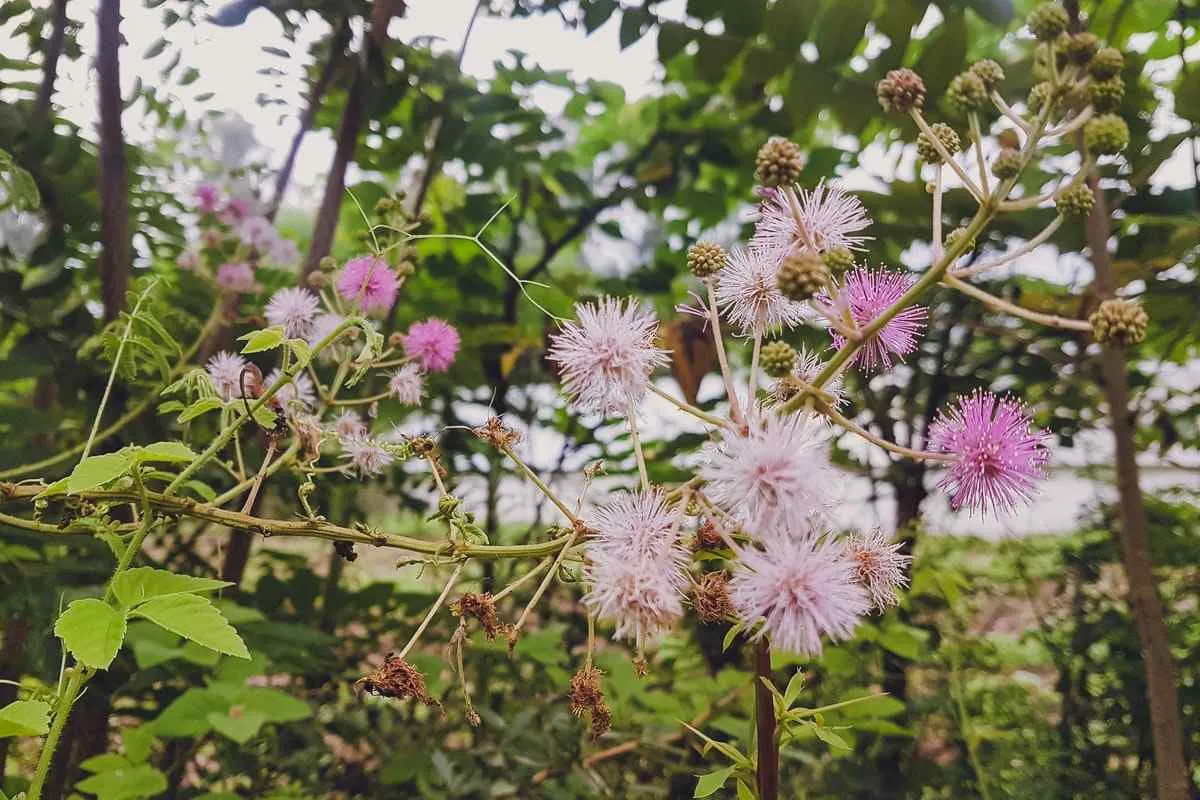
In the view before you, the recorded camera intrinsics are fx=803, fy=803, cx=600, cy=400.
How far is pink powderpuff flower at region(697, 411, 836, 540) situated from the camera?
0.31 m

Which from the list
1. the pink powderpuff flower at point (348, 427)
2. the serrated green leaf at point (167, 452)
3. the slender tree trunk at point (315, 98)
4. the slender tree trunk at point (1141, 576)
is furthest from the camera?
the slender tree trunk at point (315, 98)

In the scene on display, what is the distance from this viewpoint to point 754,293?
42 centimetres

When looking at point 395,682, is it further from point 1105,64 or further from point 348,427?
point 1105,64

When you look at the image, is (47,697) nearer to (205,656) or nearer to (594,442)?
(205,656)

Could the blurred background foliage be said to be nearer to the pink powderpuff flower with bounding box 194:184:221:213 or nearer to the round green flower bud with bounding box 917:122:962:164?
the pink powderpuff flower with bounding box 194:184:221:213

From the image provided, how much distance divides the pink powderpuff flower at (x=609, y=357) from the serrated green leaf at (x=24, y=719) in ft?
0.91

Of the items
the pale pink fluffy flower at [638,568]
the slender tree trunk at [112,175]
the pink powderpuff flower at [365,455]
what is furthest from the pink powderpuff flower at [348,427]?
the slender tree trunk at [112,175]

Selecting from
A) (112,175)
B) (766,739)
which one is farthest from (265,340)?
(112,175)

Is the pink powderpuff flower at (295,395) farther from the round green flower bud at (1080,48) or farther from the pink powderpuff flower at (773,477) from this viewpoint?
the round green flower bud at (1080,48)

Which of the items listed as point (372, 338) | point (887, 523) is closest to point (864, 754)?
point (887, 523)

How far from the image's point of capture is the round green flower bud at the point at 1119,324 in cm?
29

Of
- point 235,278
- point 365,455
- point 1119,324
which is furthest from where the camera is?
point 235,278

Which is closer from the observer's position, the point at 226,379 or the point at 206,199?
the point at 226,379

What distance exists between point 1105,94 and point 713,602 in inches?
10.2
